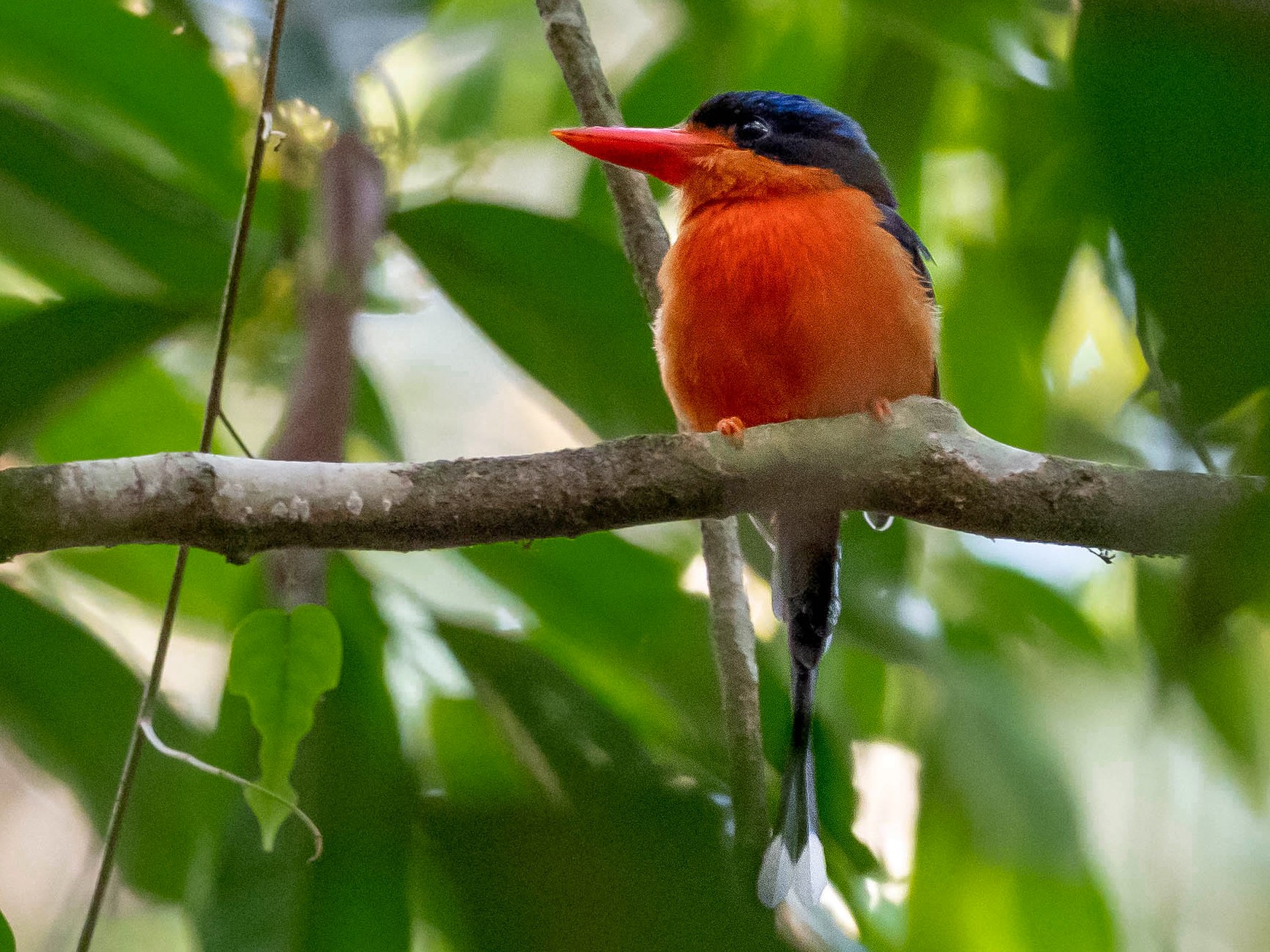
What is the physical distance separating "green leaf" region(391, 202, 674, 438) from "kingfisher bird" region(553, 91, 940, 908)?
73 mm

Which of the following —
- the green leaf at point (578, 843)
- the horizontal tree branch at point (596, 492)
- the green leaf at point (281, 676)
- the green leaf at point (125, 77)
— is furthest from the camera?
the green leaf at point (125, 77)

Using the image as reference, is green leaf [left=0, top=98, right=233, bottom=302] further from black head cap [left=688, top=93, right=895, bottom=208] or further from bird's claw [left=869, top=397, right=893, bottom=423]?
bird's claw [left=869, top=397, right=893, bottom=423]

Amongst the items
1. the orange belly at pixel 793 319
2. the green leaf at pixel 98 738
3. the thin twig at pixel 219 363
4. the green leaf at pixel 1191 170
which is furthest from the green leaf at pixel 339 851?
the green leaf at pixel 1191 170

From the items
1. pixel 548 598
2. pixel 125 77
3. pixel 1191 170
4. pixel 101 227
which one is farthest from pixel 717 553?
pixel 1191 170

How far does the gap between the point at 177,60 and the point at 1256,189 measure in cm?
221

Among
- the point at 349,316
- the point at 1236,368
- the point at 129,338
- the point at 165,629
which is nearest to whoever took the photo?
the point at 1236,368

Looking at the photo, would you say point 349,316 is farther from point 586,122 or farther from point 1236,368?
point 1236,368

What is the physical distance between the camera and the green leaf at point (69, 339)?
1.84 metres

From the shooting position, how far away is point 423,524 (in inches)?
56.6

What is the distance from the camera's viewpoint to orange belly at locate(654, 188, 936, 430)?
2.00 meters

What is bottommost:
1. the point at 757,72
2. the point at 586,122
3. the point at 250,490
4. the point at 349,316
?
the point at 250,490

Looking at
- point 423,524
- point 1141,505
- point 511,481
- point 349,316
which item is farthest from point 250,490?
point 1141,505

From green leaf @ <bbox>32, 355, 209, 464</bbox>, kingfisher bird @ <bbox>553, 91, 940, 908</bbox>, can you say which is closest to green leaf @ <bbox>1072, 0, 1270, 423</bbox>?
kingfisher bird @ <bbox>553, 91, 940, 908</bbox>

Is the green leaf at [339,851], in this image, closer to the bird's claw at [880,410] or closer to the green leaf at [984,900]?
the green leaf at [984,900]
